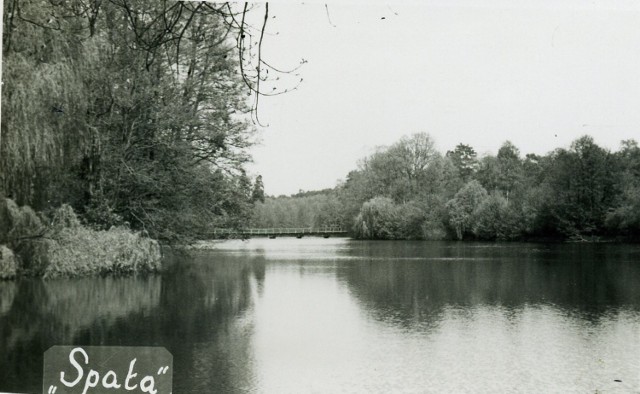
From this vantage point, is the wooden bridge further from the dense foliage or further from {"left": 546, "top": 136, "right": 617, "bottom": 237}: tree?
{"left": 546, "top": 136, "right": 617, "bottom": 237}: tree

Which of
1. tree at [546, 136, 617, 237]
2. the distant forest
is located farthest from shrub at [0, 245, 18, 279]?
tree at [546, 136, 617, 237]

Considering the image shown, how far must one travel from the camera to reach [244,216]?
12.4 metres

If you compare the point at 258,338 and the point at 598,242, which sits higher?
the point at 598,242

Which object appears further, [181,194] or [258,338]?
[181,194]

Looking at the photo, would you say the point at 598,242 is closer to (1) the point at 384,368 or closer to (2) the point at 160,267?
(1) the point at 384,368

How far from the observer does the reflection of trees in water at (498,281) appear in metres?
10.3

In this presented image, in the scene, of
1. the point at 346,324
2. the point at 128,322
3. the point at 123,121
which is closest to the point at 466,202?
the point at 346,324

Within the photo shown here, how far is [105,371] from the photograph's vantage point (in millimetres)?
5141

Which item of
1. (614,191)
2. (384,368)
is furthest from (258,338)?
(614,191)

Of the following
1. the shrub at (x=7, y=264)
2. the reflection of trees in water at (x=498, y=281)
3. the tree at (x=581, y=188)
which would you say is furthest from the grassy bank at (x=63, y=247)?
the tree at (x=581, y=188)

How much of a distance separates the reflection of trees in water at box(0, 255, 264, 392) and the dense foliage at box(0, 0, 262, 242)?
138 centimetres

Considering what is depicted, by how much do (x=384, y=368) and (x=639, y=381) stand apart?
2339 mm

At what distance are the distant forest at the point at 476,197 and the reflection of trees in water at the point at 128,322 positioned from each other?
1925 mm

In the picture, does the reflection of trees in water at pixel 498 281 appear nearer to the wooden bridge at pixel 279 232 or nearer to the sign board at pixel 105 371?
the wooden bridge at pixel 279 232
